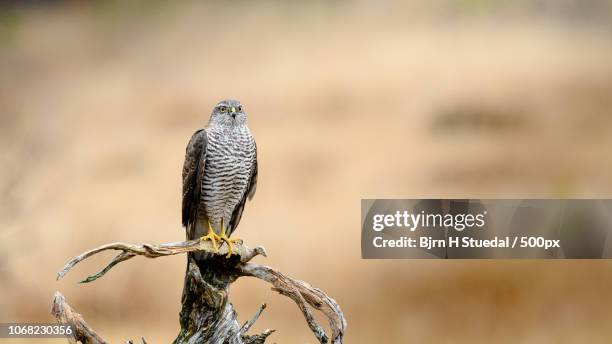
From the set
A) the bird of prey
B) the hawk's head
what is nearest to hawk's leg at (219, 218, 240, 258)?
the bird of prey

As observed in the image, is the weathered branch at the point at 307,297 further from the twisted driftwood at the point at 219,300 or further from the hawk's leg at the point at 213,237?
the hawk's leg at the point at 213,237

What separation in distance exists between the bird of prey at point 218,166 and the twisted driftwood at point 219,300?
0.17 metres

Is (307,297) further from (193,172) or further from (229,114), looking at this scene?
(229,114)

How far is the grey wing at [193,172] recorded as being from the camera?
14.6 feet

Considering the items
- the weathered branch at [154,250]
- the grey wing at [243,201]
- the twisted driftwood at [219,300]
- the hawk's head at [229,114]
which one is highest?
the hawk's head at [229,114]

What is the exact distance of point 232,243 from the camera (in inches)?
172

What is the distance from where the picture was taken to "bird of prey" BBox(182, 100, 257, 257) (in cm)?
446

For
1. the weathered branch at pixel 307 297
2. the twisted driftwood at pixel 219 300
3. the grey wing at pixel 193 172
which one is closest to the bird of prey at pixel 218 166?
the grey wing at pixel 193 172

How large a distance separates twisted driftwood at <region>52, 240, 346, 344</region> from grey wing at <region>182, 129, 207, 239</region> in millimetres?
298

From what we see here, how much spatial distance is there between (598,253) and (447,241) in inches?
42.2

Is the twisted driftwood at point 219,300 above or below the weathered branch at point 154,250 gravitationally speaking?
below

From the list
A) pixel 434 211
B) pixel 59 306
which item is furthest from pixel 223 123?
pixel 434 211

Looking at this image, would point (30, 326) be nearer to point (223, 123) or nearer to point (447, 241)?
point (223, 123)

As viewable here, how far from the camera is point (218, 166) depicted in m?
4.45
